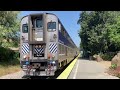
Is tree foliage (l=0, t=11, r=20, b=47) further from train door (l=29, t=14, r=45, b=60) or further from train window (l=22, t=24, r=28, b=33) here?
train door (l=29, t=14, r=45, b=60)

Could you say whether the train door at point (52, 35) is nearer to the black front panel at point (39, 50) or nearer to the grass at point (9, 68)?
the black front panel at point (39, 50)

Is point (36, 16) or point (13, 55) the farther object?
point (13, 55)

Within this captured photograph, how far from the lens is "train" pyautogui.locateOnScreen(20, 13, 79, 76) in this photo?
1845 cm

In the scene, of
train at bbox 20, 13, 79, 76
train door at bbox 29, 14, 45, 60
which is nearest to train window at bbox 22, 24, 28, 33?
train at bbox 20, 13, 79, 76

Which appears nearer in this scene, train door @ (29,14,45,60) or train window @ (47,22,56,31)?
train door @ (29,14,45,60)

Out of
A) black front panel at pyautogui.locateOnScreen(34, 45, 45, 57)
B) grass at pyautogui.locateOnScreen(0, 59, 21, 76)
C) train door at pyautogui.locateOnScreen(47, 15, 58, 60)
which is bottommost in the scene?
grass at pyautogui.locateOnScreen(0, 59, 21, 76)

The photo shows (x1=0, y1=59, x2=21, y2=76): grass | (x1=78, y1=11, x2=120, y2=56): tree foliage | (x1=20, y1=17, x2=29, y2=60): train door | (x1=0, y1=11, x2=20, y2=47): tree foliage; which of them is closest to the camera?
(x1=20, y1=17, x2=29, y2=60): train door

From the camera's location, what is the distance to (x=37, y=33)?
1877 cm

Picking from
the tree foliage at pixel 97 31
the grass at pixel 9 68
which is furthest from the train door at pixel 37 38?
the tree foliage at pixel 97 31

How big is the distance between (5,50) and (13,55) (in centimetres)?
155

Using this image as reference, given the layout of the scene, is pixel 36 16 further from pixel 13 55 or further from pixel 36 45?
pixel 13 55
